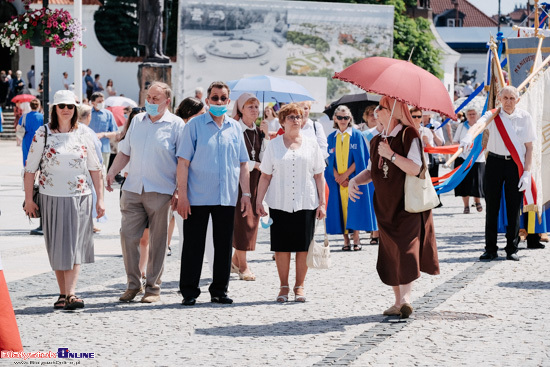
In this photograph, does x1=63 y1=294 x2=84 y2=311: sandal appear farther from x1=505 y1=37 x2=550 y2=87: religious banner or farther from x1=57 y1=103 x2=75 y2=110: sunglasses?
x1=505 y1=37 x2=550 y2=87: religious banner

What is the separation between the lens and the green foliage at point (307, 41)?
35.9 metres

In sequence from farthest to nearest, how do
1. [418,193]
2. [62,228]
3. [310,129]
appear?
[310,129] < [62,228] < [418,193]

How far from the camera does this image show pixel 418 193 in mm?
8258

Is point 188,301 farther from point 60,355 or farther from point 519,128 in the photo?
point 519,128

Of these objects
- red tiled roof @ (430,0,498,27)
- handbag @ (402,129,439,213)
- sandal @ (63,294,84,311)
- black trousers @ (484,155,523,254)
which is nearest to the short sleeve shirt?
sandal @ (63,294,84,311)

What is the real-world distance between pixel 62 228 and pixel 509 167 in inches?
217

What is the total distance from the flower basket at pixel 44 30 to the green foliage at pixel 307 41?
69.5ft

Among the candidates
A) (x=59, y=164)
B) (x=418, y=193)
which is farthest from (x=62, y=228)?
(x=418, y=193)

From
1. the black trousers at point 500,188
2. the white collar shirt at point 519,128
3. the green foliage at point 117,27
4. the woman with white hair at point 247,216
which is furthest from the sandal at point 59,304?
the green foliage at point 117,27

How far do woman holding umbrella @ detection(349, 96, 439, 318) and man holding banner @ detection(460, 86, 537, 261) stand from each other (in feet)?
12.3

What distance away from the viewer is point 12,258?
11.9 metres

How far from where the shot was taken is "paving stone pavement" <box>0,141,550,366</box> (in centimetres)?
697

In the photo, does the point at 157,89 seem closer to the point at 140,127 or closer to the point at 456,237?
the point at 140,127

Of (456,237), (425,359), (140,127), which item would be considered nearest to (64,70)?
(456,237)
